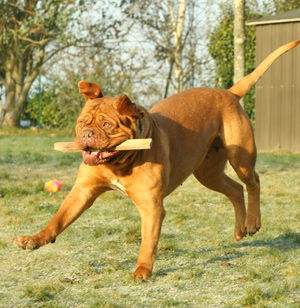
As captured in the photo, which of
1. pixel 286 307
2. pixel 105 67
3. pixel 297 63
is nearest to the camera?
pixel 286 307

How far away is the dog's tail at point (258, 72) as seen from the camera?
5.13 meters

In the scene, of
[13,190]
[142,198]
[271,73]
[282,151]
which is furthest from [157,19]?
[142,198]

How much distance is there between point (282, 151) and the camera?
44.6 ft

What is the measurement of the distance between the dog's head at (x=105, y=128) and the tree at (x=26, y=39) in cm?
1337

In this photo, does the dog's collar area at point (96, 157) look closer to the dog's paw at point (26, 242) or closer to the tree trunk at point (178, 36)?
the dog's paw at point (26, 242)

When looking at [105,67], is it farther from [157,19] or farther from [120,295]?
[120,295]

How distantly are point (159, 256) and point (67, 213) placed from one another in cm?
112

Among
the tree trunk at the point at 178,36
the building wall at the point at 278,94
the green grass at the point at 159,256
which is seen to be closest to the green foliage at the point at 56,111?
the tree trunk at the point at 178,36

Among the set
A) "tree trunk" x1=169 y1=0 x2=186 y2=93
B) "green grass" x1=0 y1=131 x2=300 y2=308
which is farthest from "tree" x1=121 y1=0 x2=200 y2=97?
"green grass" x1=0 y1=131 x2=300 y2=308

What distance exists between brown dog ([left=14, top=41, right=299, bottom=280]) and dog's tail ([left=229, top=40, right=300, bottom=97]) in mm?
11

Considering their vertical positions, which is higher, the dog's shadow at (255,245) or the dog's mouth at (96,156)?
the dog's mouth at (96,156)

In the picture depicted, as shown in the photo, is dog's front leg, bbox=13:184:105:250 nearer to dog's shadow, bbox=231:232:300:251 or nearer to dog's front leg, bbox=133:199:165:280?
dog's front leg, bbox=133:199:165:280

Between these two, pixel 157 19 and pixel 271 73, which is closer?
pixel 271 73

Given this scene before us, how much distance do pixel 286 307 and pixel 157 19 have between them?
1559cm
